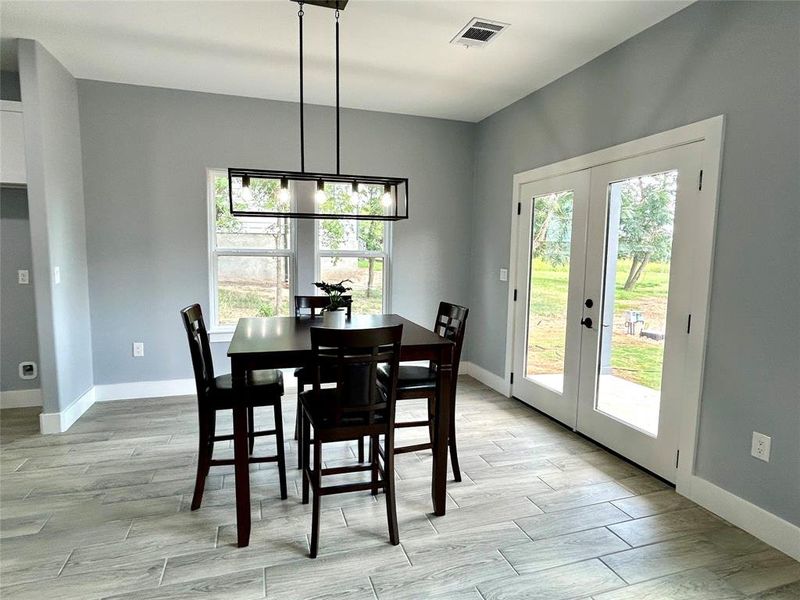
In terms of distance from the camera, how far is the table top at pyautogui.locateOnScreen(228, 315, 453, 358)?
7.10 ft

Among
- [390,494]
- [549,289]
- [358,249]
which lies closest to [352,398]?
[390,494]

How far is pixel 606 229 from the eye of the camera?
309cm

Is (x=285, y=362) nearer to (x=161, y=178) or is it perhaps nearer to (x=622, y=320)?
(x=622, y=320)

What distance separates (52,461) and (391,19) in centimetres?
353

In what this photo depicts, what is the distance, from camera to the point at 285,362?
2.14m

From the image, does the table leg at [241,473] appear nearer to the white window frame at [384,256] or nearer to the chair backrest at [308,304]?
the chair backrest at [308,304]

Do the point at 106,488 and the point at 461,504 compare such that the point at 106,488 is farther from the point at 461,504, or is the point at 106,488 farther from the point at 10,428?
the point at 461,504

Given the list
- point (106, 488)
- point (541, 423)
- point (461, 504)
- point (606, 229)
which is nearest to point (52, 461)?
point (106, 488)

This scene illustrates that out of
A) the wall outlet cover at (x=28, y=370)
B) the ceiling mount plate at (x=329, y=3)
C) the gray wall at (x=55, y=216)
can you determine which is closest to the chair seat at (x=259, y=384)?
the gray wall at (x=55, y=216)

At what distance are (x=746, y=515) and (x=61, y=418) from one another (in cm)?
441

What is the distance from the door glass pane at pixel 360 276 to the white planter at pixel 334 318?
68.5 inches

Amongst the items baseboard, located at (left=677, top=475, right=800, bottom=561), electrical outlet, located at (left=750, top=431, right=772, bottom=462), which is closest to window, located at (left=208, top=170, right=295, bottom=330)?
baseboard, located at (left=677, top=475, right=800, bottom=561)

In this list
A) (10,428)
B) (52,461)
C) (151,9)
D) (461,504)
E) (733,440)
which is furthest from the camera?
(10,428)

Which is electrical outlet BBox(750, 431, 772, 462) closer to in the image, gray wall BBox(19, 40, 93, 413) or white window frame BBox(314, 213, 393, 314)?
white window frame BBox(314, 213, 393, 314)
